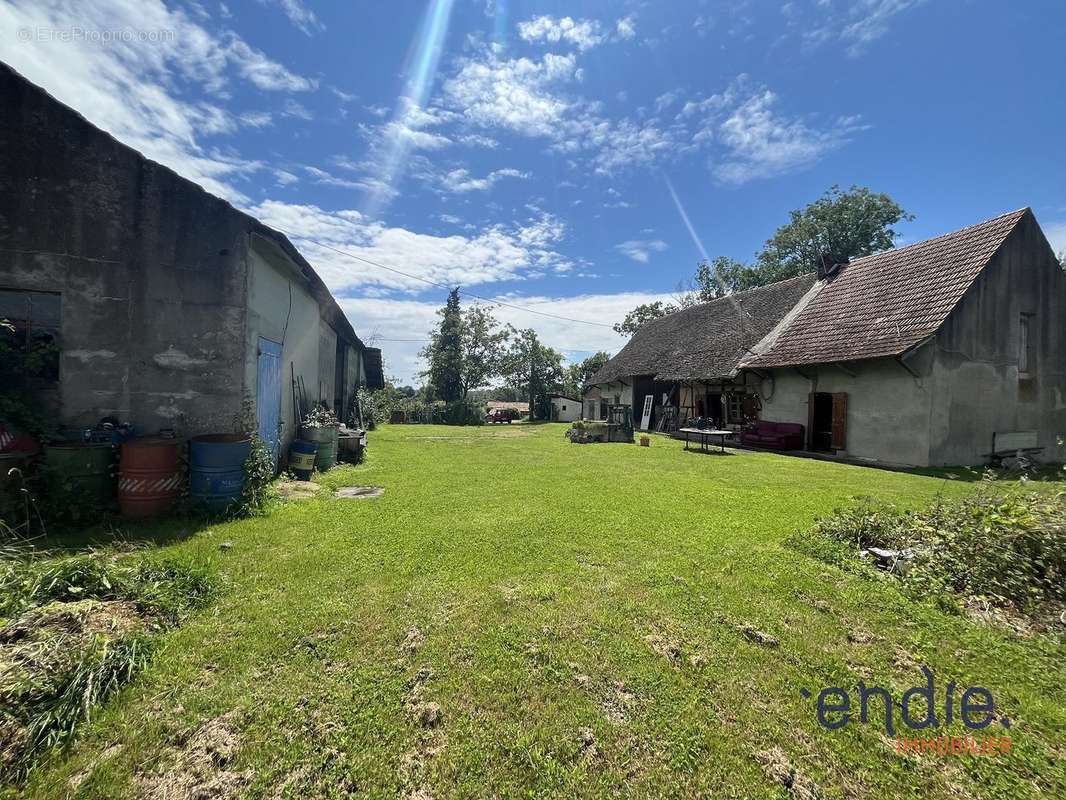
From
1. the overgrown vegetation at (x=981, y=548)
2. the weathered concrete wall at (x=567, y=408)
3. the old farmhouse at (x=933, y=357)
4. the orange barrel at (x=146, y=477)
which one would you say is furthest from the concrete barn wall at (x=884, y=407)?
the weathered concrete wall at (x=567, y=408)

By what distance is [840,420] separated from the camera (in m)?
13.3

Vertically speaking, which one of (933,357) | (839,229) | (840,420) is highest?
(839,229)

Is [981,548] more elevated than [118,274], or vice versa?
[118,274]

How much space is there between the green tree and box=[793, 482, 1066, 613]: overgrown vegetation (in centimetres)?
3474

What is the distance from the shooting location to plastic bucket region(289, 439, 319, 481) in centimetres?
814

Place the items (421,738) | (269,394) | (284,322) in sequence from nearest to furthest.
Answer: (421,738) < (269,394) < (284,322)

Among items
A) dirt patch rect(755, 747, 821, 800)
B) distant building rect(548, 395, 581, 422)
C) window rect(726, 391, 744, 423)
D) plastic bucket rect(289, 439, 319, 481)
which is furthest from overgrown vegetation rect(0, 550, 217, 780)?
distant building rect(548, 395, 581, 422)

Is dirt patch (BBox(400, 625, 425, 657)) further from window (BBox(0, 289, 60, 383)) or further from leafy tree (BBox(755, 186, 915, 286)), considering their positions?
leafy tree (BBox(755, 186, 915, 286))

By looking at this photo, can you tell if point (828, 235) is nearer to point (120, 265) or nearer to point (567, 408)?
point (567, 408)

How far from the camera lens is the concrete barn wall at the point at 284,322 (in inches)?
266

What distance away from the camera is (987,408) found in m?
12.1

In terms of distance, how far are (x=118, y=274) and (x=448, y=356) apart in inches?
1294

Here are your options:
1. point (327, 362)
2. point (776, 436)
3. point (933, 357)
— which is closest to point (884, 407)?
point (933, 357)

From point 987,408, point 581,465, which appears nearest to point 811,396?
point 987,408
